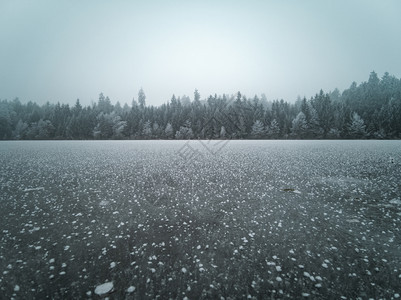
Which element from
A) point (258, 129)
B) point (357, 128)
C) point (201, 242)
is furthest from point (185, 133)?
point (201, 242)

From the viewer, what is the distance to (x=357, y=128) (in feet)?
247

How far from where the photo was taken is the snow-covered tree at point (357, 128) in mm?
75000

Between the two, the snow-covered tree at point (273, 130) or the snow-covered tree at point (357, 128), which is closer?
the snow-covered tree at point (357, 128)

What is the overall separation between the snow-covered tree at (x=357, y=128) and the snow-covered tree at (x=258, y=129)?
109ft

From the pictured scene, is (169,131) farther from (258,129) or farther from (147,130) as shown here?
(258,129)

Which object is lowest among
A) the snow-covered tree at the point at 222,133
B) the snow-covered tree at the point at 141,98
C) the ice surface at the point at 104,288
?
the ice surface at the point at 104,288

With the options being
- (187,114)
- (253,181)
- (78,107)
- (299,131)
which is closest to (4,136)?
(78,107)

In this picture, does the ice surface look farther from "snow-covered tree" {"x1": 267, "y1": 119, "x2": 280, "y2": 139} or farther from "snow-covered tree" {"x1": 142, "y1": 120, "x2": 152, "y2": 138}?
"snow-covered tree" {"x1": 142, "y1": 120, "x2": 152, "y2": 138}

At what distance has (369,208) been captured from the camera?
22.7 feet

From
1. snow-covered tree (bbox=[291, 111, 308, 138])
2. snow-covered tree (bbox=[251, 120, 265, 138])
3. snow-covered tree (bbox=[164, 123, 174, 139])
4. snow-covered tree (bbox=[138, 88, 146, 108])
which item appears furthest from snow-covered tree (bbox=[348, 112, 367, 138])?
snow-covered tree (bbox=[138, 88, 146, 108])

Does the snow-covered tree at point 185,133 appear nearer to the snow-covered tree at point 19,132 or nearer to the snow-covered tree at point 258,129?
the snow-covered tree at point 258,129

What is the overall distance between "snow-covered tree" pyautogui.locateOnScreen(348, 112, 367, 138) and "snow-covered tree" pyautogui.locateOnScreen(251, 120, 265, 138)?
109 feet

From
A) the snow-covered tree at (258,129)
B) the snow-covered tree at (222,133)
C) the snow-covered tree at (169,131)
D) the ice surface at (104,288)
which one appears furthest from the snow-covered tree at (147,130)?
the ice surface at (104,288)

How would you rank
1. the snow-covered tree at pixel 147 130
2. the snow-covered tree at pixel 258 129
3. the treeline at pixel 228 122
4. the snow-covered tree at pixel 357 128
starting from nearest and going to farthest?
1. the snow-covered tree at pixel 357 128
2. the treeline at pixel 228 122
3. the snow-covered tree at pixel 258 129
4. the snow-covered tree at pixel 147 130
